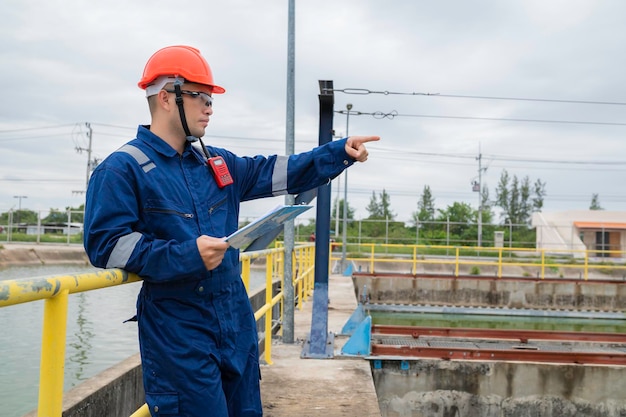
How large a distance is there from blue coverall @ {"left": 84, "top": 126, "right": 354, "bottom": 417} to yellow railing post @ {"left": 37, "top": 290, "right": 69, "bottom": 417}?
28cm

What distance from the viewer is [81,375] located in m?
8.98

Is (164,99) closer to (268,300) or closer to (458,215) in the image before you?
(268,300)

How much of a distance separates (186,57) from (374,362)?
4.79 metres

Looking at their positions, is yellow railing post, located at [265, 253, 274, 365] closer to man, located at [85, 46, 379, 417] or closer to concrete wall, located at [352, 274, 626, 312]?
man, located at [85, 46, 379, 417]

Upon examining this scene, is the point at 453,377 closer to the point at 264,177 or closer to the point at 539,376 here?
the point at 539,376

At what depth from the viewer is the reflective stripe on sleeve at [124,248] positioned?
6.03 ft

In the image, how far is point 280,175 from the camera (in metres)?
2.47

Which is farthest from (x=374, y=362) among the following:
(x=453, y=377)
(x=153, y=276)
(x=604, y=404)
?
(x=153, y=276)


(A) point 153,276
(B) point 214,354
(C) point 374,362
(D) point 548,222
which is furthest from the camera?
(D) point 548,222

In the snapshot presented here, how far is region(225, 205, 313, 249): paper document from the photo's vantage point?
1.89 meters

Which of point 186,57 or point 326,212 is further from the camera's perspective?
point 326,212

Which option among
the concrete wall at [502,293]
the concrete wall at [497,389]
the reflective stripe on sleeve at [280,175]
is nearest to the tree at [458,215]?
the concrete wall at [502,293]

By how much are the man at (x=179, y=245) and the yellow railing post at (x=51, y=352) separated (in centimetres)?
27

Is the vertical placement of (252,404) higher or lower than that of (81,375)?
higher
